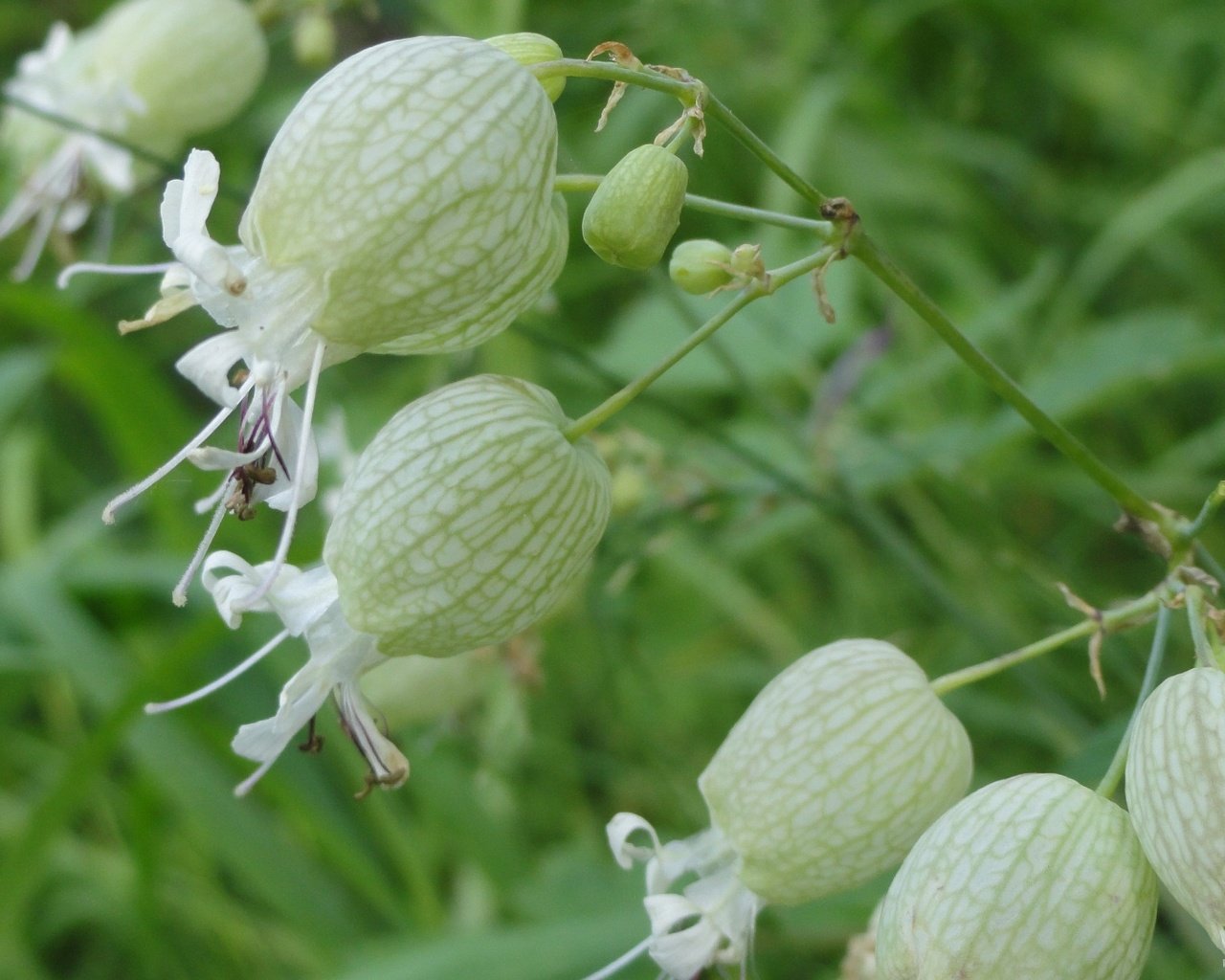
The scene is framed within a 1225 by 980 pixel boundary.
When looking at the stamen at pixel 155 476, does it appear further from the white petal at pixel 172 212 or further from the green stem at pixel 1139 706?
the green stem at pixel 1139 706

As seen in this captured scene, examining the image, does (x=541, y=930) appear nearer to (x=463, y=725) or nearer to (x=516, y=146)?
(x=463, y=725)

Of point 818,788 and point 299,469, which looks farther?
point 818,788

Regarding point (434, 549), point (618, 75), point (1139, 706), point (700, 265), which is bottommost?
point (1139, 706)

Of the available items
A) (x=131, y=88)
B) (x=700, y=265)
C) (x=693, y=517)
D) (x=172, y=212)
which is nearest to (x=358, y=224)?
(x=172, y=212)

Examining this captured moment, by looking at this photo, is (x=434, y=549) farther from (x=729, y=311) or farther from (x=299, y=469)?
(x=729, y=311)

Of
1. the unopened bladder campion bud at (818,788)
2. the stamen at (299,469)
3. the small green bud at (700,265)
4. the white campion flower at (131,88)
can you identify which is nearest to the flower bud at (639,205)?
the small green bud at (700,265)

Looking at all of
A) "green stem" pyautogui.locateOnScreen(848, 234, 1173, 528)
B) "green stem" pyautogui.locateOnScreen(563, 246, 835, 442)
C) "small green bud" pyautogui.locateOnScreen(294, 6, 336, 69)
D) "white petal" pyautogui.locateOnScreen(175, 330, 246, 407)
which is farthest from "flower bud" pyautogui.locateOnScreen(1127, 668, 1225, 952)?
"small green bud" pyautogui.locateOnScreen(294, 6, 336, 69)

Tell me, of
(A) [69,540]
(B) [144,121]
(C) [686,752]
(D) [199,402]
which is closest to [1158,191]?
(C) [686,752]
